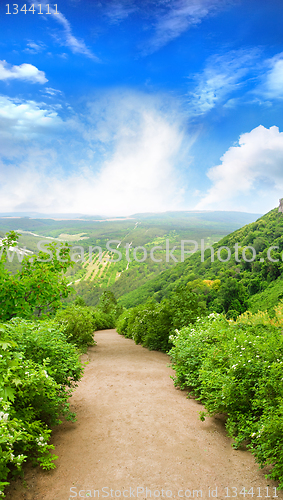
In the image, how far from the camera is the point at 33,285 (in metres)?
5.02

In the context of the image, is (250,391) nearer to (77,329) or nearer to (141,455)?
(141,455)

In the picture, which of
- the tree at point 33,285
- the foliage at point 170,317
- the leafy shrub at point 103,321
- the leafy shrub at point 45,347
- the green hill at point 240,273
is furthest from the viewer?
the green hill at point 240,273

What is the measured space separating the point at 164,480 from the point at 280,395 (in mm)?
1435

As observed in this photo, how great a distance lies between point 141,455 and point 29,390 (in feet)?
4.49

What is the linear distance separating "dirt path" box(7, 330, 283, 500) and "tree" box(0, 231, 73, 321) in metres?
1.72

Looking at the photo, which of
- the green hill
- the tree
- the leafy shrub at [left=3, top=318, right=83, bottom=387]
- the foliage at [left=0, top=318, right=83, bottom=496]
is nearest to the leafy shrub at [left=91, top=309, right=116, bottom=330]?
the tree

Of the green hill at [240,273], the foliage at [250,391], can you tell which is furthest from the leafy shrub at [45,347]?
the green hill at [240,273]

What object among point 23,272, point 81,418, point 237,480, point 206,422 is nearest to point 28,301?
point 23,272

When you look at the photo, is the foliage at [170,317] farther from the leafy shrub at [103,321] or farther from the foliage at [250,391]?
the leafy shrub at [103,321]

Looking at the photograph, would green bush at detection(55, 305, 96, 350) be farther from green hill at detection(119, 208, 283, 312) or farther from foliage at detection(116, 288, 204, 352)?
green hill at detection(119, 208, 283, 312)

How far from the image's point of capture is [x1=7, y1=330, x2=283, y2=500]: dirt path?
2480 mm

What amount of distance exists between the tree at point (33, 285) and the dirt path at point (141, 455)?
172 cm

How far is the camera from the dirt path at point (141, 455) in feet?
8.14

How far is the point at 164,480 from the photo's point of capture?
2.59m
